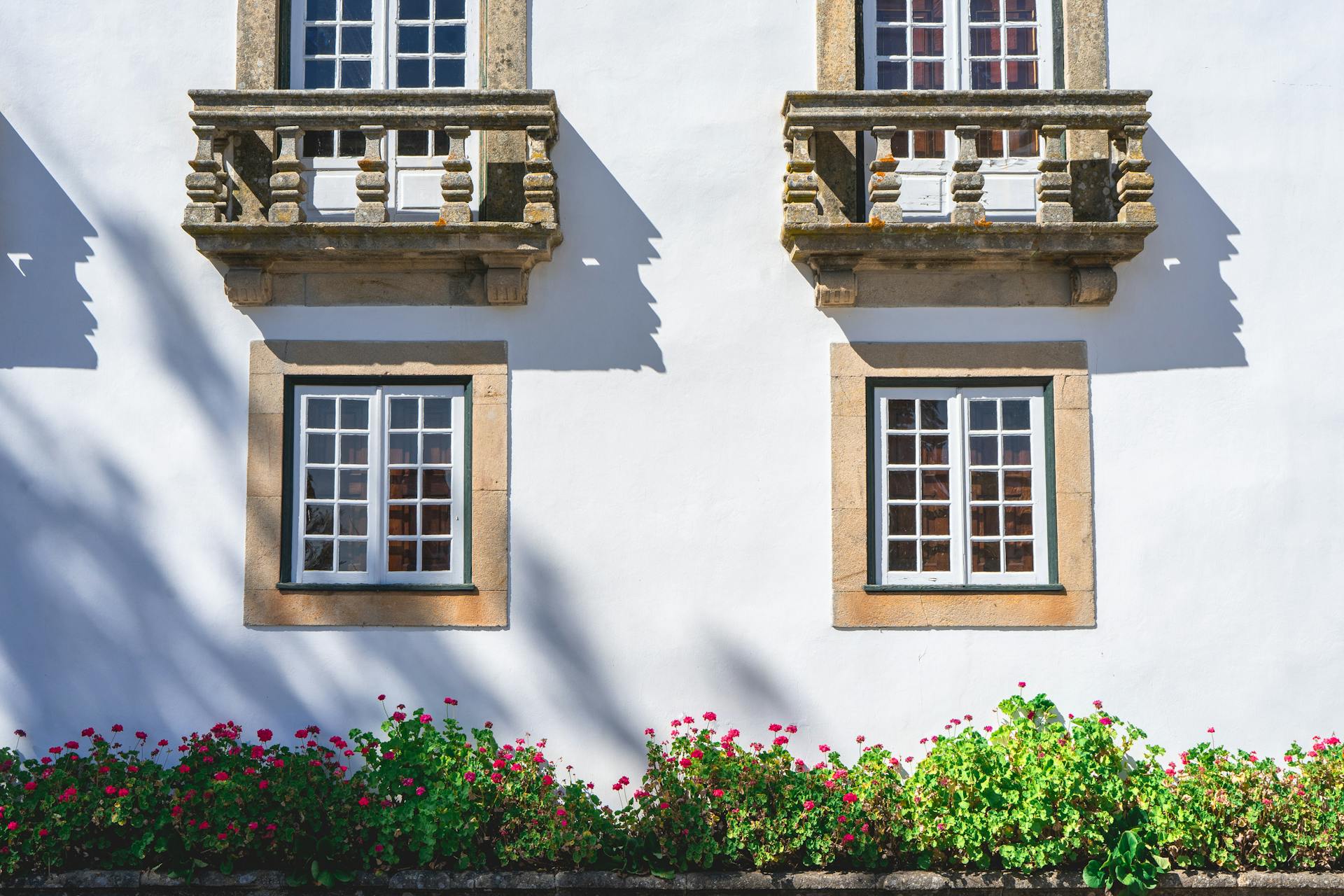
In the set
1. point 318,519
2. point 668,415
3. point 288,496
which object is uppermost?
point 668,415

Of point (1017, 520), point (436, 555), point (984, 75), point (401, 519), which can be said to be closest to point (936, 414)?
point (1017, 520)

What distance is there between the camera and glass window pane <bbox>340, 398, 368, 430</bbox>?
8.32 m

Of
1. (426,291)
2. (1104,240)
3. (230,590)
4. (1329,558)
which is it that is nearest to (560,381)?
(426,291)

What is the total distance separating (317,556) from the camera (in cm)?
827

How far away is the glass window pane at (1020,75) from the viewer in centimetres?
872

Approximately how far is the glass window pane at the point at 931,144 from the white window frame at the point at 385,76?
10.3 feet

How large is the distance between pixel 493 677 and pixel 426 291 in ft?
8.59

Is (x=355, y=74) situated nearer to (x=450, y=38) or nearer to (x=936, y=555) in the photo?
(x=450, y=38)

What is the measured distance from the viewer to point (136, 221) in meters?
8.39

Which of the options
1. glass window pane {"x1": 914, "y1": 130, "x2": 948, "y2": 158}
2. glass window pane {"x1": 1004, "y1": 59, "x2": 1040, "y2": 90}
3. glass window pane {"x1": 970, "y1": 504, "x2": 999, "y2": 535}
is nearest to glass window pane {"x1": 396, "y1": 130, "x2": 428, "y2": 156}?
glass window pane {"x1": 914, "y1": 130, "x2": 948, "y2": 158}

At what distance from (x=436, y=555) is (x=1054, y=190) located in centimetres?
474

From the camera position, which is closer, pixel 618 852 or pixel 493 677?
pixel 618 852

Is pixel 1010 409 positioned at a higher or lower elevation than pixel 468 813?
higher

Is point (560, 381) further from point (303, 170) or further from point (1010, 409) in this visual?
point (1010, 409)
